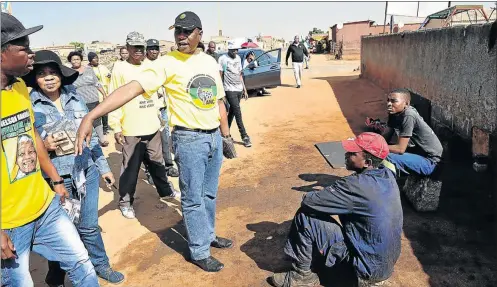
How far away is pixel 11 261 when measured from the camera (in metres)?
2.03

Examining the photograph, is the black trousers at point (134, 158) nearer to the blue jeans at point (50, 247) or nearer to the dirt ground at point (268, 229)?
the dirt ground at point (268, 229)

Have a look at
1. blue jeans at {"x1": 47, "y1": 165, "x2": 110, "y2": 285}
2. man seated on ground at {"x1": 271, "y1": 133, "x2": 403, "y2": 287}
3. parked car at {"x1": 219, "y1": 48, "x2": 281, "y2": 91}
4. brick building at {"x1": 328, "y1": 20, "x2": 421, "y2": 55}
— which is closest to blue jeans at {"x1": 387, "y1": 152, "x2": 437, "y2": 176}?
man seated on ground at {"x1": 271, "y1": 133, "x2": 403, "y2": 287}

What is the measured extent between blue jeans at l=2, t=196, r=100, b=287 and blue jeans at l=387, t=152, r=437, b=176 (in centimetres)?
307

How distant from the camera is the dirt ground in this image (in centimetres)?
310

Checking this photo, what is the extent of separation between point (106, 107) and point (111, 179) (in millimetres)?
846

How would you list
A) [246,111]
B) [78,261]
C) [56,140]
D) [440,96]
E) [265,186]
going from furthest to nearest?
[246,111] < [440,96] < [265,186] < [56,140] < [78,261]

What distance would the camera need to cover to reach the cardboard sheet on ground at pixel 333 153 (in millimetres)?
5613

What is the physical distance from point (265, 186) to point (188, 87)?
2413 millimetres

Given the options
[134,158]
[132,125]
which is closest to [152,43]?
[132,125]

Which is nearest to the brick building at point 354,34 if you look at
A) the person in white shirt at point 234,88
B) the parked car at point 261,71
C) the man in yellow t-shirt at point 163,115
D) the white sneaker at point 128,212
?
the parked car at point 261,71

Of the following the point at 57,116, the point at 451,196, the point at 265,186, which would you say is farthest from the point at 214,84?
the point at 451,196

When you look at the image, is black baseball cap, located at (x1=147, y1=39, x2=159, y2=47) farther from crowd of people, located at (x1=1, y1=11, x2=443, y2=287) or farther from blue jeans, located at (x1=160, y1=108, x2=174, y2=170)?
crowd of people, located at (x1=1, y1=11, x2=443, y2=287)

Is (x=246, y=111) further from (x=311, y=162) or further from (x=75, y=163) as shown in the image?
(x=75, y=163)

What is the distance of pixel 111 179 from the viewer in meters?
3.17
